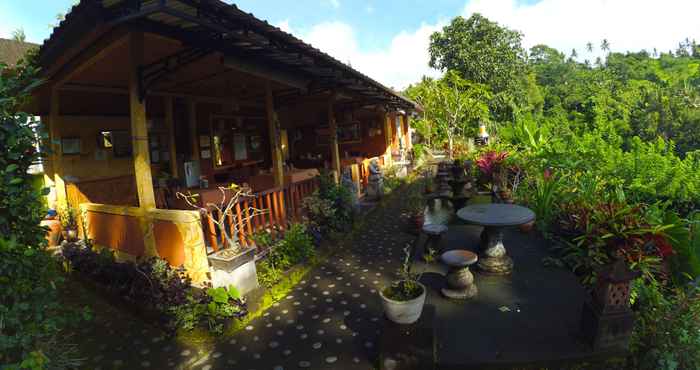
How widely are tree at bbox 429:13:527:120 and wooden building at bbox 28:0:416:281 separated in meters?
20.8

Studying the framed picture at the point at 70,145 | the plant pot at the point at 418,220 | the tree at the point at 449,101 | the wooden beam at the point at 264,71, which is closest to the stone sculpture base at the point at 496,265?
the plant pot at the point at 418,220

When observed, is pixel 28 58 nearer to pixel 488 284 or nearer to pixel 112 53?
pixel 112 53

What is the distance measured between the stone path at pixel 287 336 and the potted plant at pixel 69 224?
2.14 m

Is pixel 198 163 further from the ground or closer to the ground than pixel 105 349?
further from the ground

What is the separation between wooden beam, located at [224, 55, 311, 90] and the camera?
537 centimetres

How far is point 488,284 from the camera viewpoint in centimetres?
513

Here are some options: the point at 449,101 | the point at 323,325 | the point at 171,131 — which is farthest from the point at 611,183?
the point at 449,101

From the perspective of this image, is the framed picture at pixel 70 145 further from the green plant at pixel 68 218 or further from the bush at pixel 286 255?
the bush at pixel 286 255

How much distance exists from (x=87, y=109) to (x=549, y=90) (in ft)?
196

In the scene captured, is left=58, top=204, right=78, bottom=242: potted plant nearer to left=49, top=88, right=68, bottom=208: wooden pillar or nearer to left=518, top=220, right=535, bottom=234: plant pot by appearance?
left=49, top=88, right=68, bottom=208: wooden pillar

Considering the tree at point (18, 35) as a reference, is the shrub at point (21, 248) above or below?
below

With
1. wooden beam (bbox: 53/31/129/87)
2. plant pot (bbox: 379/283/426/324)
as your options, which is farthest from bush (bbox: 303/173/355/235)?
wooden beam (bbox: 53/31/129/87)

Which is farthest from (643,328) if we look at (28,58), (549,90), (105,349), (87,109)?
(549,90)

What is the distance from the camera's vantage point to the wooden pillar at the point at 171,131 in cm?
861
